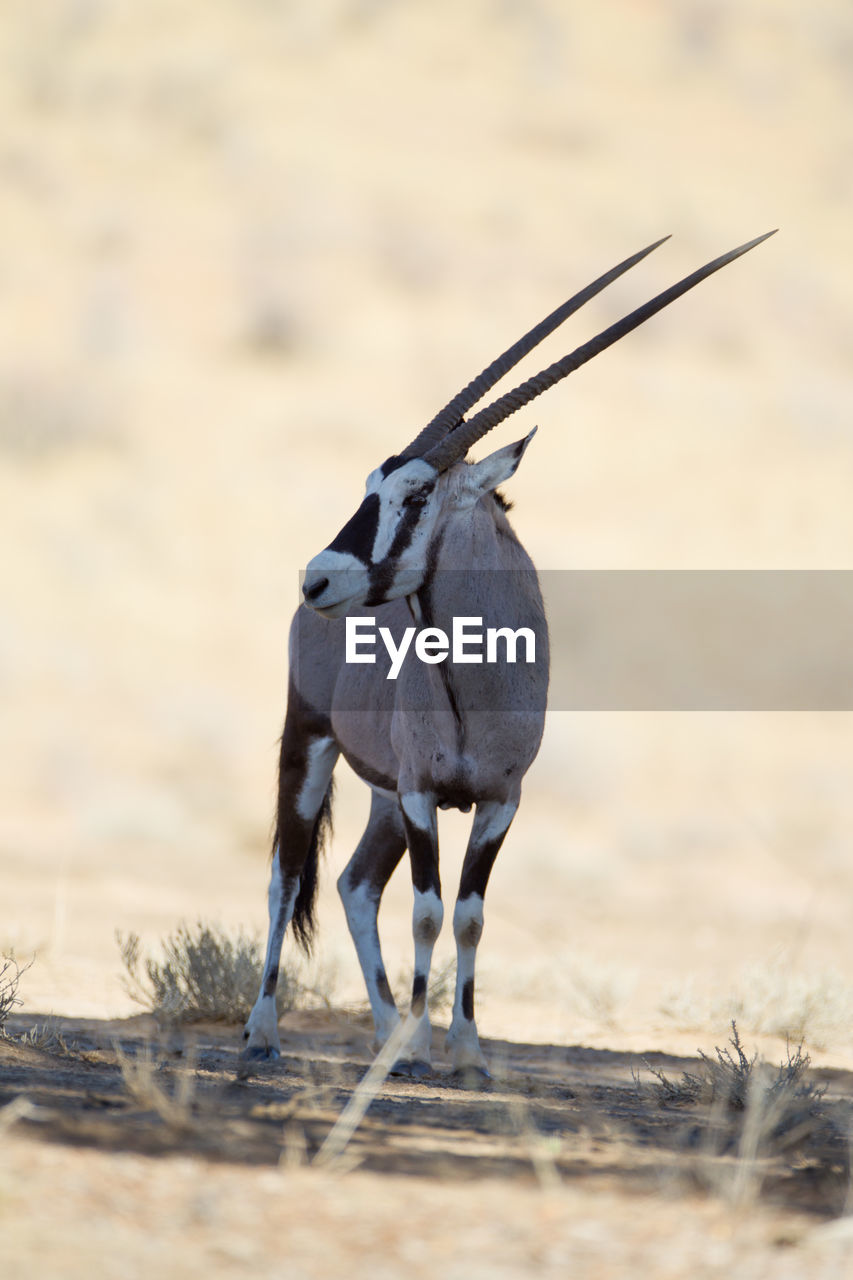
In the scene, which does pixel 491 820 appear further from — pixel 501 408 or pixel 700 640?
pixel 700 640

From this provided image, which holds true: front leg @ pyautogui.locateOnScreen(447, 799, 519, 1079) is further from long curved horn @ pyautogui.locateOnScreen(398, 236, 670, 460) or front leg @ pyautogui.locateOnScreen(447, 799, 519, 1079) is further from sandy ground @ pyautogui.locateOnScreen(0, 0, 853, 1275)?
long curved horn @ pyautogui.locateOnScreen(398, 236, 670, 460)

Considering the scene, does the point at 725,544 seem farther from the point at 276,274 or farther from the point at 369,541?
the point at 369,541

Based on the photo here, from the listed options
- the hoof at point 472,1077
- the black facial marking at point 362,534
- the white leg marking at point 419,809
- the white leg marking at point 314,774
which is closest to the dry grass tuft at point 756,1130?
the hoof at point 472,1077

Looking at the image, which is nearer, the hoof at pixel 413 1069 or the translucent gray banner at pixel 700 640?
the hoof at pixel 413 1069

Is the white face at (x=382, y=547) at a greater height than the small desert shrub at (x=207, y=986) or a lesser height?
greater

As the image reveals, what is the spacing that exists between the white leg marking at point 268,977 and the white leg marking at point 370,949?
0.30 meters

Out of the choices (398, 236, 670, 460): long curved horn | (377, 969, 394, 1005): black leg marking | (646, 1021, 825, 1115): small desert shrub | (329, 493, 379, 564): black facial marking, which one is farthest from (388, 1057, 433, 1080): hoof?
(398, 236, 670, 460): long curved horn

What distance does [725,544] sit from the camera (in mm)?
28688

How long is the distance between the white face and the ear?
140mm

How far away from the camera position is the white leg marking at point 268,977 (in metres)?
6.08

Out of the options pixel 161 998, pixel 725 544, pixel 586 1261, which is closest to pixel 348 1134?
pixel 586 1261

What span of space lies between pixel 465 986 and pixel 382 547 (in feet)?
5.87

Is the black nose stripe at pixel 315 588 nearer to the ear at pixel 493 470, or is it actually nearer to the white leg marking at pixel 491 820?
the ear at pixel 493 470

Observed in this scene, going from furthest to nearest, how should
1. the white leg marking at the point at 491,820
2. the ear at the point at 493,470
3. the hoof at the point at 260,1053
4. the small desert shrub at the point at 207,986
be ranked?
the small desert shrub at the point at 207,986
the hoof at the point at 260,1053
the ear at the point at 493,470
the white leg marking at the point at 491,820
